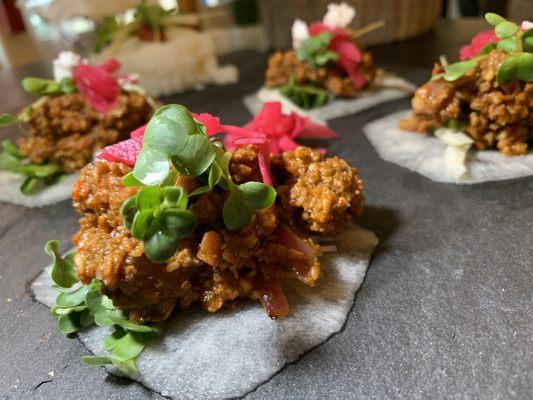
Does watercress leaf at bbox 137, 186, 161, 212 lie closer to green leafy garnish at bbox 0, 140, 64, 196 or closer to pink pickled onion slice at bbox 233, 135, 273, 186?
pink pickled onion slice at bbox 233, 135, 273, 186

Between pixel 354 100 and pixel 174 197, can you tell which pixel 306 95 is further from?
pixel 174 197

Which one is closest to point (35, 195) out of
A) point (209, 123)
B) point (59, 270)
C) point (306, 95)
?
point (59, 270)

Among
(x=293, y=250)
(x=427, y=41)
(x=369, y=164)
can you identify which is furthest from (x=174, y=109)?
(x=427, y=41)

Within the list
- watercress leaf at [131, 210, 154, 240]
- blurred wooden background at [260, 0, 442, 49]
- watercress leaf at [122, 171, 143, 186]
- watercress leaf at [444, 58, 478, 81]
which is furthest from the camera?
blurred wooden background at [260, 0, 442, 49]

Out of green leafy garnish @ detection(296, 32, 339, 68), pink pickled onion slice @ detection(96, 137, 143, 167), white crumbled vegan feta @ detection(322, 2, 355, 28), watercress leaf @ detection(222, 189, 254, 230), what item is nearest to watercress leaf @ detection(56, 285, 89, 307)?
pink pickled onion slice @ detection(96, 137, 143, 167)

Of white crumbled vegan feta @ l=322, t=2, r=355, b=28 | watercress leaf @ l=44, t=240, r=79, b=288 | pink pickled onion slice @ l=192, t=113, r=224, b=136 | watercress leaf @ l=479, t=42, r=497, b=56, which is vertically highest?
pink pickled onion slice @ l=192, t=113, r=224, b=136

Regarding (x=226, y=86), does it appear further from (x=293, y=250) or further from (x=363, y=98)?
(x=293, y=250)
